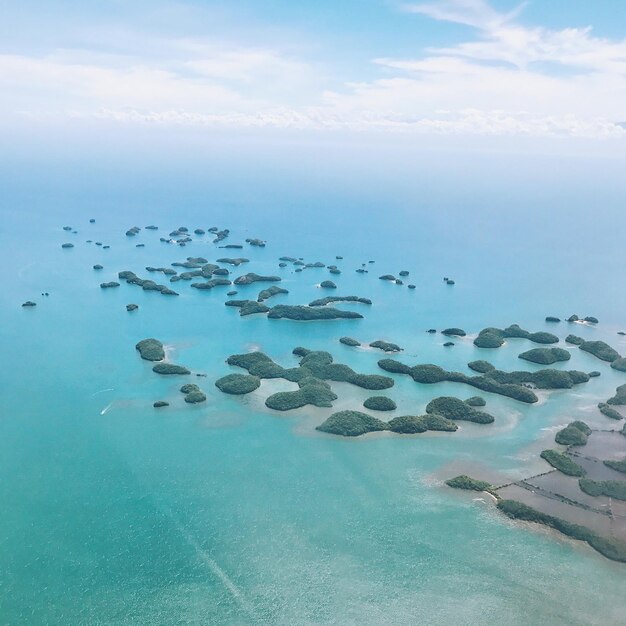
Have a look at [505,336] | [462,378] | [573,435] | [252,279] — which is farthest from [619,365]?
[252,279]

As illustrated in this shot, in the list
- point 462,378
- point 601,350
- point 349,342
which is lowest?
point 462,378

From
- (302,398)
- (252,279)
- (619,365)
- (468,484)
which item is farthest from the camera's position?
(252,279)

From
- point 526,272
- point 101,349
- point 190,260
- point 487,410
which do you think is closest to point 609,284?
→ point 526,272

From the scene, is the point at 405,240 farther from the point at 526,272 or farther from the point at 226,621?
the point at 226,621

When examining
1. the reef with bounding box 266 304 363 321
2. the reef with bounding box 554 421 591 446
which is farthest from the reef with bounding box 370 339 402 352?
the reef with bounding box 554 421 591 446

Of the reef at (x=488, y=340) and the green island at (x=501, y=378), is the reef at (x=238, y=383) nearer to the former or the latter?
the green island at (x=501, y=378)

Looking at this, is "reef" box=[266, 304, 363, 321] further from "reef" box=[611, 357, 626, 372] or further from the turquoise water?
"reef" box=[611, 357, 626, 372]

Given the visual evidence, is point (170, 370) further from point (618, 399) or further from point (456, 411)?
point (618, 399)
